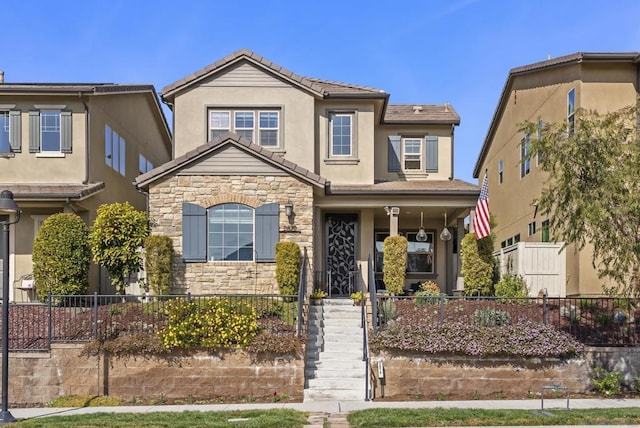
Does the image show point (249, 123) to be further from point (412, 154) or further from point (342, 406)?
point (342, 406)

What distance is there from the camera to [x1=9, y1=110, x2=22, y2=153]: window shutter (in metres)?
17.8

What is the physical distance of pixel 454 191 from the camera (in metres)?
17.4

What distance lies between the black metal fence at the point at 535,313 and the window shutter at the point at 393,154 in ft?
20.8

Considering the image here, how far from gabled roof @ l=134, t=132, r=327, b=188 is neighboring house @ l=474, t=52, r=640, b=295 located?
563 centimetres

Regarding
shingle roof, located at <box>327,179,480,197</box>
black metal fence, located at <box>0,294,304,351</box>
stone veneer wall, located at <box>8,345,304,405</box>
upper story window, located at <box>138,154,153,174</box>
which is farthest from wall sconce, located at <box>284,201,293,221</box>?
upper story window, located at <box>138,154,153,174</box>

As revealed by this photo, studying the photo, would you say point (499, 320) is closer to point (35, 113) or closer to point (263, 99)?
point (263, 99)

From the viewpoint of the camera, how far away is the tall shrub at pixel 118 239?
1558 cm

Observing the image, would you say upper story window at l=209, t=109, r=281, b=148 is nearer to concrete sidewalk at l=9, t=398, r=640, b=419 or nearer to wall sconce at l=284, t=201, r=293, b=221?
wall sconce at l=284, t=201, r=293, b=221

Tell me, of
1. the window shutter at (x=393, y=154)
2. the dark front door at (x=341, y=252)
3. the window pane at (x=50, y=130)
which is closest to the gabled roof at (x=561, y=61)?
the window shutter at (x=393, y=154)

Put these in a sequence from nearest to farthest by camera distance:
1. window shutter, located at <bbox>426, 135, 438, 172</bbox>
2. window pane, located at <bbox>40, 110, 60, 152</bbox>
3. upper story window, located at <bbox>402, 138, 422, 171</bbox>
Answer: window pane, located at <bbox>40, 110, 60, 152</bbox> < window shutter, located at <bbox>426, 135, 438, 172</bbox> < upper story window, located at <bbox>402, 138, 422, 171</bbox>

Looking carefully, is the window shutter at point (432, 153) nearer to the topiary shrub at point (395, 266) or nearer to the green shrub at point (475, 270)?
the green shrub at point (475, 270)

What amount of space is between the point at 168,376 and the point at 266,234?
472 cm

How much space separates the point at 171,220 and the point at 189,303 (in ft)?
11.1

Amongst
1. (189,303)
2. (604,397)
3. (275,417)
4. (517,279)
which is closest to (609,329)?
(604,397)
